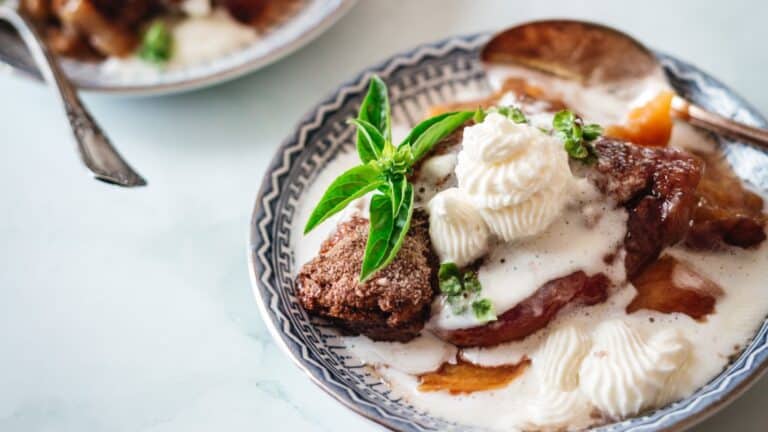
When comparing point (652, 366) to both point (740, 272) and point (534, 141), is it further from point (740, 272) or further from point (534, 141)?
point (534, 141)

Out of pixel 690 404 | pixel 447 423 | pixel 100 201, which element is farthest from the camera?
pixel 100 201

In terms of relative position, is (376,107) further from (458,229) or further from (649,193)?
(649,193)

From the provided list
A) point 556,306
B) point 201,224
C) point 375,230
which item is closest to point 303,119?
point 201,224

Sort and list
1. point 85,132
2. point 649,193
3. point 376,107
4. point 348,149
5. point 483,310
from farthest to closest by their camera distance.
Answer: point 85,132, point 348,149, point 376,107, point 649,193, point 483,310

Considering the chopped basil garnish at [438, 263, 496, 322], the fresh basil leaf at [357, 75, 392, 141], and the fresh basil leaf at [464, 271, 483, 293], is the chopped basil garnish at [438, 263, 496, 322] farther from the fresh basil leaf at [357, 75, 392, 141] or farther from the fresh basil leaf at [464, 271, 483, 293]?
the fresh basil leaf at [357, 75, 392, 141]

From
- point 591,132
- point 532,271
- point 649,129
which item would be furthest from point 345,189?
point 649,129

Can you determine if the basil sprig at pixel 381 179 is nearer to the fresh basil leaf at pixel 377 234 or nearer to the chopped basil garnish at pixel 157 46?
the fresh basil leaf at pixel 377 234

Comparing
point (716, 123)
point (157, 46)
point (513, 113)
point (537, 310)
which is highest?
point (157, 46)
